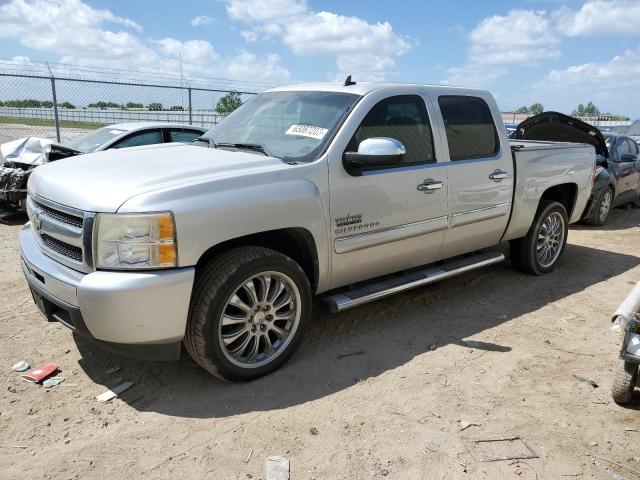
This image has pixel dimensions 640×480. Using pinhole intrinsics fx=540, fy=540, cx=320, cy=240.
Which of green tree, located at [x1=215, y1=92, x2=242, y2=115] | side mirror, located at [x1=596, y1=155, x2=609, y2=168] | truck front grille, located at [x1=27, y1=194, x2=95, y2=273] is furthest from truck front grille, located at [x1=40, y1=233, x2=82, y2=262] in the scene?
green tree, located at [x1=215, y1=92, x2=242, y2=115]

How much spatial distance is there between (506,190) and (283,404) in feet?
10.1

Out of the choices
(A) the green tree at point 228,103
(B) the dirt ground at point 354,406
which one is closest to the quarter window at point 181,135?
(B) the dirt ground at point 354,406

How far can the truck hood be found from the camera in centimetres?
308

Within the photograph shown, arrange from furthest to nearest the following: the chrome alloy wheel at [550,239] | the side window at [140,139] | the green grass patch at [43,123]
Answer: the green grass patch at [43,123], the side window at [140,139], the chrome alloy wheel at [550,239]

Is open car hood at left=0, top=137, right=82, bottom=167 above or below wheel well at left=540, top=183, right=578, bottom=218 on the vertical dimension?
above

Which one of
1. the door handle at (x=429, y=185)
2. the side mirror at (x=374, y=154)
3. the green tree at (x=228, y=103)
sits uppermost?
the green tree at (x=228, y=103)

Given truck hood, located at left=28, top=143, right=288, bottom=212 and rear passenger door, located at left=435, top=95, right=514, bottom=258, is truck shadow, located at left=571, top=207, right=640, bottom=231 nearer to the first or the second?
rear passenger door, located at left=435, top=95, right=514, bottom=258

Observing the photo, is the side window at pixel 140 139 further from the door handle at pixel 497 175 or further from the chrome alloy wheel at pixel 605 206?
the chrome alloy wheel at pixel 605 206

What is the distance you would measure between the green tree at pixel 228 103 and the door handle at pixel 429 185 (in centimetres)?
1093

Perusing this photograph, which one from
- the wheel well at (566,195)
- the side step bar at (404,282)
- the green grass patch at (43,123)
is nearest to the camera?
the side step bar at (404,282)

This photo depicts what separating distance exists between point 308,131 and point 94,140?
496cm

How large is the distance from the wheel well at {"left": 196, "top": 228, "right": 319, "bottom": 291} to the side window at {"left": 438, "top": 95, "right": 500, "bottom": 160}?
5.37ft

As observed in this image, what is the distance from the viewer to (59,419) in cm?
313

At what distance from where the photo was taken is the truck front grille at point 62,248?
3160mm
